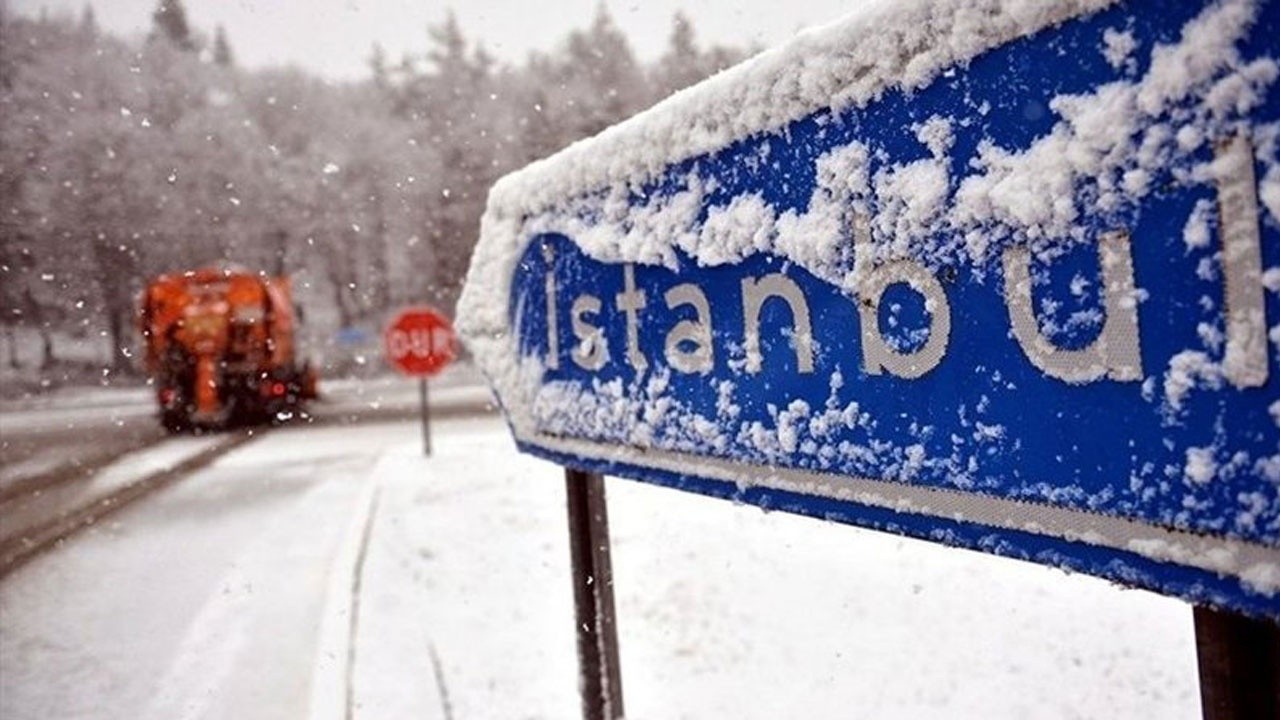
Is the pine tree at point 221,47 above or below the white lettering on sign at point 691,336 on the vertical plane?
above

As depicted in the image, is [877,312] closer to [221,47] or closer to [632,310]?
[632,310]

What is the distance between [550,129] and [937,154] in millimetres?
42064

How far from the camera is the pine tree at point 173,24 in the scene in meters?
66.4

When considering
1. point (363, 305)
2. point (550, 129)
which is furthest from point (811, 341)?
point (363, 305)

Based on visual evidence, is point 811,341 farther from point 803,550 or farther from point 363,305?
point 363,305

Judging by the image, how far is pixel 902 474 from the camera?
3.47 feet

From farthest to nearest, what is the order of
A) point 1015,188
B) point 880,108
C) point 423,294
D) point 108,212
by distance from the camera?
point 423,294 → point 108,212 → point 880,108 → point 1015,188

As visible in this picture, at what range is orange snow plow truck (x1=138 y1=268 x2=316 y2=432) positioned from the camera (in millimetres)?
16406

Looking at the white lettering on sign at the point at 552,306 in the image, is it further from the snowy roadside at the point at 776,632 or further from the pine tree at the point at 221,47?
the pine tree at the point at 221,47

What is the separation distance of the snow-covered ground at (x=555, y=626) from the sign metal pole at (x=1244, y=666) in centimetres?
218

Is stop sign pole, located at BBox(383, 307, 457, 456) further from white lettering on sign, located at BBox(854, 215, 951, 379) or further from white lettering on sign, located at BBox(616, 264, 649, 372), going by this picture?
white lettering on sign, located at BBox(854, 215, 951, 379)

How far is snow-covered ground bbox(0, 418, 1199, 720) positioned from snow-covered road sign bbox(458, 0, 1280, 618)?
6.70 ft

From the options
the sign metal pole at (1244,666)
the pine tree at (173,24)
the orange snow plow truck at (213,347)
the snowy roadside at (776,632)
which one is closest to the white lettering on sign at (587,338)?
the sign metal pole at (1244,666)

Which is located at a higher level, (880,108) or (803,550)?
(880,108)
